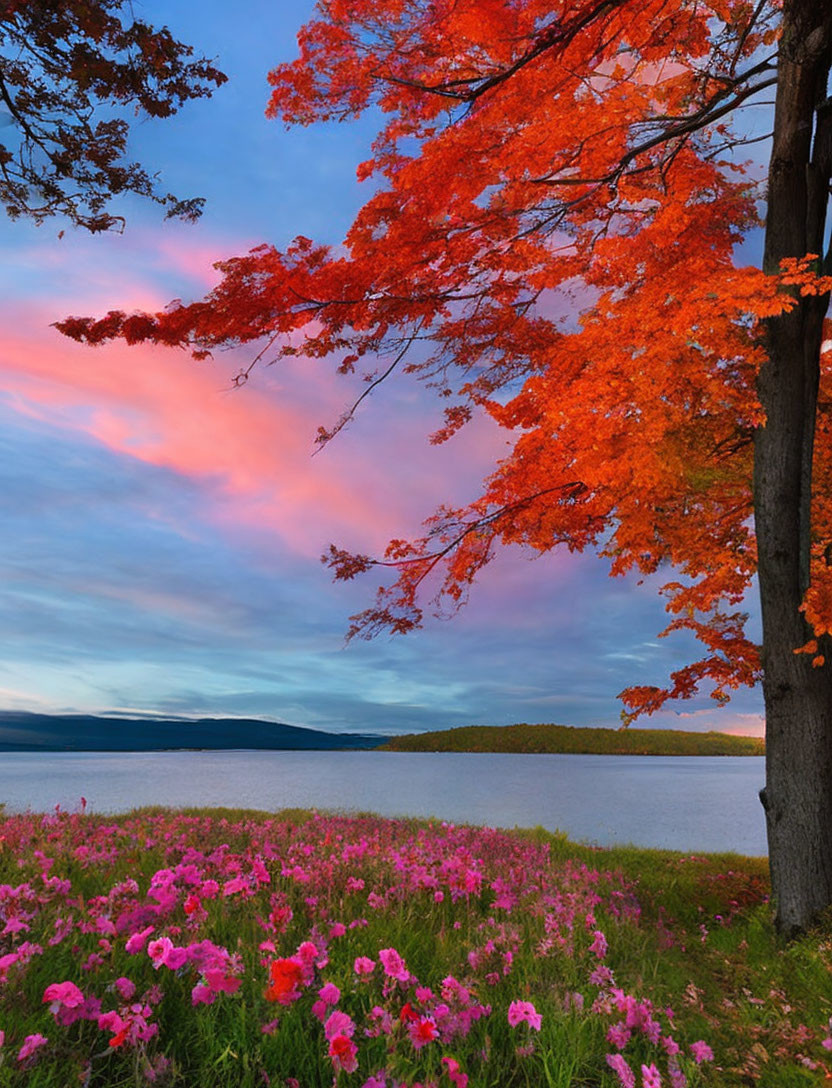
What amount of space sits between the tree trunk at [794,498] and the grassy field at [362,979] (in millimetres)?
1037

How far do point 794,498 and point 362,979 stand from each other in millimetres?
8876

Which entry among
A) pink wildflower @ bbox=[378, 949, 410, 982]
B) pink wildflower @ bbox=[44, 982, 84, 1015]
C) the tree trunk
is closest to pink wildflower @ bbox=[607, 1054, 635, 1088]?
pink wildflower @ bbox=[378, 949, 410, 982]

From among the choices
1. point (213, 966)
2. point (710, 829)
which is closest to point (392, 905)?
point (213, 966)

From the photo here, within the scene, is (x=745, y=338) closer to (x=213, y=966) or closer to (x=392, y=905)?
(x=392, y=905)

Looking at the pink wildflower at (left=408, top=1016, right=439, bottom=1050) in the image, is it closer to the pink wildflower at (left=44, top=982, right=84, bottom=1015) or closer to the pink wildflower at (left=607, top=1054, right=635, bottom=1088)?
the pink wildflower at (left=607, top=1054, right=635, bottom=1088)

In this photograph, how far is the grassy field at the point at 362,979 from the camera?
9.81 feet

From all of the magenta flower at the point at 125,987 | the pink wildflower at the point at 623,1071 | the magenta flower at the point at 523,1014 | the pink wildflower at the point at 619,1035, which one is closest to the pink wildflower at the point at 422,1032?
the magenta flower at the point at 523,1014

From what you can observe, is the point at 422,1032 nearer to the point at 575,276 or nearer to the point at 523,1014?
the point at 523,1014

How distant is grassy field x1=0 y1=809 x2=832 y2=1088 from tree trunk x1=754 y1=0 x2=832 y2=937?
1037 millimetres

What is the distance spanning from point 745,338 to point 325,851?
28.5 ft

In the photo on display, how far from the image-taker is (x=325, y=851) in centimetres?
800

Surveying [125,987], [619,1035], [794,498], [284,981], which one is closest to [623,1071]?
[619,1035]

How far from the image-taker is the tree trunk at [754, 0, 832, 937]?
31.2ft

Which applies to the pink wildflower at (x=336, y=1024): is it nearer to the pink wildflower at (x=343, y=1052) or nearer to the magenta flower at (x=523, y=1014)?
the pink wildflower at (x=343, y=1052)
